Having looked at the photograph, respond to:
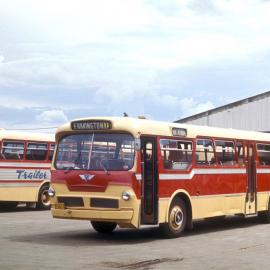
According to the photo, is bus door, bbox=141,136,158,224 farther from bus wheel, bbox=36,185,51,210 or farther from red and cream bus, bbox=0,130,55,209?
bus wheel, bbox=36,185,51,210

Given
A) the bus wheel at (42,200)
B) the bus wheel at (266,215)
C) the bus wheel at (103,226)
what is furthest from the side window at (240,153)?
the bus wheel at (42,200)

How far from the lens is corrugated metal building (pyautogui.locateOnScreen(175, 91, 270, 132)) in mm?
36500

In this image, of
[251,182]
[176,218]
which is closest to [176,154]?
[176,218]

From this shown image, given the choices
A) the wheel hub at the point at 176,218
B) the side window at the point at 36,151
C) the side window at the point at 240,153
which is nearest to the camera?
the wheel hub at the point at 176,218

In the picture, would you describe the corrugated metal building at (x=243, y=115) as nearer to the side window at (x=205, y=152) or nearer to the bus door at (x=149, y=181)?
the side window at (x=205, y=152)

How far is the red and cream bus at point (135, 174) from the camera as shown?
13.5 meters

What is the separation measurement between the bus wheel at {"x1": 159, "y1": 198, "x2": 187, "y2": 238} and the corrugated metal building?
2207cm

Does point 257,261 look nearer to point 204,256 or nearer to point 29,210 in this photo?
point 204,256

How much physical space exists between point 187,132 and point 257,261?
4.92 meters

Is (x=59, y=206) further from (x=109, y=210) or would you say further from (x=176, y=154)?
(x=176, y=154)

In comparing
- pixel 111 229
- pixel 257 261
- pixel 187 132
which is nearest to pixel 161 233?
pixel 111 229

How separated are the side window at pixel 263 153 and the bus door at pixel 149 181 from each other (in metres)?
5.18

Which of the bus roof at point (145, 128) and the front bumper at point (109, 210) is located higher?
the bus roof at point (145, 128)

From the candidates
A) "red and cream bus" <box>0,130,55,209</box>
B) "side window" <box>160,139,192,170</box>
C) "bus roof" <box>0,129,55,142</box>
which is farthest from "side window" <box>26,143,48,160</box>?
"side window" <box>160,139,192,170</box>
